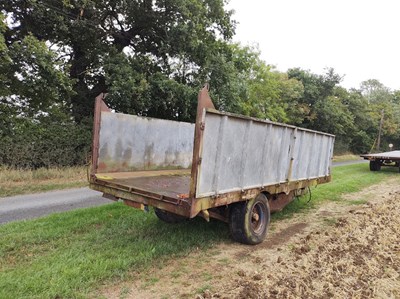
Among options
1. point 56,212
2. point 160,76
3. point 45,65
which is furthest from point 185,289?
point 160,76

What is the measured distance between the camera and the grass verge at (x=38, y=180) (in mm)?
9430

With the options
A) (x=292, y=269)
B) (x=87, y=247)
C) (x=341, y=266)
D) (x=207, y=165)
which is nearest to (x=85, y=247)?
(x=87, y=247)

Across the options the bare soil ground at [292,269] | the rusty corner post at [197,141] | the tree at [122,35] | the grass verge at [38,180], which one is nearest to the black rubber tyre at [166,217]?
the bare soil ground at [292,269]

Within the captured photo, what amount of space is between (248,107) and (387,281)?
16.5 m

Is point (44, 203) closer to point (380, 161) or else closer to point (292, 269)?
point (292, 269)

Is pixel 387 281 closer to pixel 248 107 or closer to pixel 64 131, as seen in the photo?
pixel 64 131

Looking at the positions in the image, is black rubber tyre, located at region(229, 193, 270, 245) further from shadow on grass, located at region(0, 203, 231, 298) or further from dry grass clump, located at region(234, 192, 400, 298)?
dry grass clump, located at region(234, 192, 400, 298)

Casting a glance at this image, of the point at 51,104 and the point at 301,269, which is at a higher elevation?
the point at 51,104

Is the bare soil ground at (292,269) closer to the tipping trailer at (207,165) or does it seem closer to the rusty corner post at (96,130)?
the tipping trailer at (207,165)

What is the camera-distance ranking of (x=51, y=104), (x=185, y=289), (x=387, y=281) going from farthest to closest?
(x=51, y=104) < (x=387, y=281) < (x=185, y=289)

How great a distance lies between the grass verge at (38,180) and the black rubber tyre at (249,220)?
7.03 metres

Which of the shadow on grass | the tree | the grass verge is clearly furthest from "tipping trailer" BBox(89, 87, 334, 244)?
the tree

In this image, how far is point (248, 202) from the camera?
4.82m

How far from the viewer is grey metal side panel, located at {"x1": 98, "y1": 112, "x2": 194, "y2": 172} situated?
5.36m
